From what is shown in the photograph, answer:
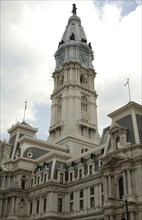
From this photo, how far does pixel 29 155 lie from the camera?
8169 cm

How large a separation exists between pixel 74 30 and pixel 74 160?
2760 inches

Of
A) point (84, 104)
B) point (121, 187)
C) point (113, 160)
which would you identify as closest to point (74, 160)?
point (113, 160)

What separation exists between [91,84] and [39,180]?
50.7 metres

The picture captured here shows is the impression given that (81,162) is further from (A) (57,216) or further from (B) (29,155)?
(B) (29,155)

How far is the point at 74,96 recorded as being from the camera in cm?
10269

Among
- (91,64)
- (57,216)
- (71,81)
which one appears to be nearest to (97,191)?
(57,216)

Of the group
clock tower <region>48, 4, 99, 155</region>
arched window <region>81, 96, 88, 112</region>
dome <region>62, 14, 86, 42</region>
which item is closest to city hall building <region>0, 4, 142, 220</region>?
clock tower <region>48, 4, 99, 155</region>

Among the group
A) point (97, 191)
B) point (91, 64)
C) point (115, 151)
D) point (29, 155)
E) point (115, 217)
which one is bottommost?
point (115, 217)

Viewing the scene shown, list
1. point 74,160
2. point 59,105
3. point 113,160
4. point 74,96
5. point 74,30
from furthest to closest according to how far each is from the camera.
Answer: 1. point 74,30
2. point 59,105
3. point 74,96
4. point 74,160
5. point 113,160

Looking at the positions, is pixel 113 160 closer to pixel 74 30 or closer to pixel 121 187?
pixel 121 187

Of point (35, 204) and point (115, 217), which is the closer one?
point (115, 217)

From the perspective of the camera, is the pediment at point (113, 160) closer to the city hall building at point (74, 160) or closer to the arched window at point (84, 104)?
the city hall building at point (74, 160)

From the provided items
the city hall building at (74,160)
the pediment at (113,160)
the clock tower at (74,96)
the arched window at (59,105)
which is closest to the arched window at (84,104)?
the clock tower at (74,96)

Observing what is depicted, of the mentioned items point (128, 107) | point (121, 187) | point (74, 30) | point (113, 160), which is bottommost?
point (121, 187)
